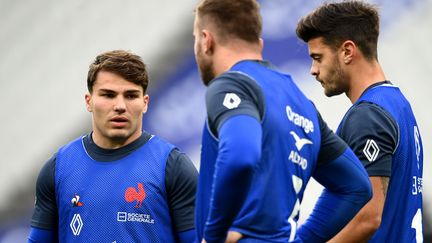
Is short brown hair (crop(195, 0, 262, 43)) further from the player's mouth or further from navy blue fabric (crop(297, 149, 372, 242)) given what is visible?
the player's mouth

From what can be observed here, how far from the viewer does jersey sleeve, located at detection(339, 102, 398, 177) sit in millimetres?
4035

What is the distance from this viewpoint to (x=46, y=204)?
4.59 m

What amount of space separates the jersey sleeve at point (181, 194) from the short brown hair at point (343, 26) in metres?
0.86

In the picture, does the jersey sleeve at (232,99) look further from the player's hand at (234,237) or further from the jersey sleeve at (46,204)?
the jersey sleeve at (46,204)

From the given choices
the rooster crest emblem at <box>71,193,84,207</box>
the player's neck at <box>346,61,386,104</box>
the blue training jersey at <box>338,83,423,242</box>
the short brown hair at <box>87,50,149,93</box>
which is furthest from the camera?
the short brown hair at <box>87,50,149,93</box>

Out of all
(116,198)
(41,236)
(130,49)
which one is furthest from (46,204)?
(130,49)

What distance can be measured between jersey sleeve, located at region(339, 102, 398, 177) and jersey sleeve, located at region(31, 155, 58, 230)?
56.4 inches

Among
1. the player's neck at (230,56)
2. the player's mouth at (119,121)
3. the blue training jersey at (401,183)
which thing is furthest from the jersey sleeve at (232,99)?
the player's mouth at (119,121)

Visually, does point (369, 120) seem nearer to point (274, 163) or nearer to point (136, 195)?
point (274, 163)

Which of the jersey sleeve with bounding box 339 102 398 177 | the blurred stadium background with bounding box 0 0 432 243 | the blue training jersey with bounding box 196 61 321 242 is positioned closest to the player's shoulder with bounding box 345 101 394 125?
the jersey sleeve with bounding box 339 102 398 177

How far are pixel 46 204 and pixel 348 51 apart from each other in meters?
1.62

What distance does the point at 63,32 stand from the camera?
7789 mm

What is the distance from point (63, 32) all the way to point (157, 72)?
962 mm

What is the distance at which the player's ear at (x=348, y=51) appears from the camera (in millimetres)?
4408
